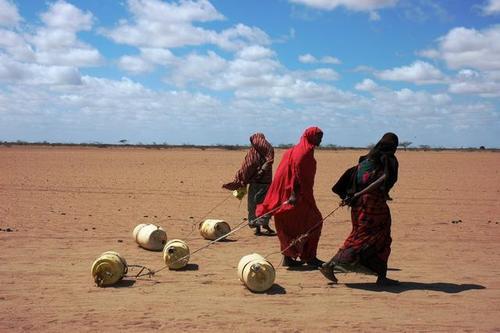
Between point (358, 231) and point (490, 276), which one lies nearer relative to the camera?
point (358, 231)

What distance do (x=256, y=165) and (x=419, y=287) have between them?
4559mm

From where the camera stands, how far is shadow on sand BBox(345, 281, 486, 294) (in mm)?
7391

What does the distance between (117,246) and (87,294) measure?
323 centimetres

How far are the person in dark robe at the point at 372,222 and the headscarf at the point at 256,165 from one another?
3897 millimetres

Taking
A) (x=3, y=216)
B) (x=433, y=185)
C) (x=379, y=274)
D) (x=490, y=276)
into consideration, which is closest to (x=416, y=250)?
(x=490, y=276)

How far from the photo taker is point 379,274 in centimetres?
746

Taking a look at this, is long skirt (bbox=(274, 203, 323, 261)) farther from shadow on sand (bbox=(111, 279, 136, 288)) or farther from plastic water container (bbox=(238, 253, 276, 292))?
shadow on sand (bbox=(111, 279, 136, 288))

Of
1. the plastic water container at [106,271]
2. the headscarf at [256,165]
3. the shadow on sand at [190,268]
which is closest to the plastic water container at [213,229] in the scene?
the headscarf at [256,165]

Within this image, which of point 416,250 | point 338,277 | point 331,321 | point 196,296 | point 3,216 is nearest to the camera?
point 331,321

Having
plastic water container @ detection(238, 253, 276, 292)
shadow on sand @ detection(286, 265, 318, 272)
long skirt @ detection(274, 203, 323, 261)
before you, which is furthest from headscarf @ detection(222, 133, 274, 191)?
plastic water container @ detection(238, 253, 276, 292)

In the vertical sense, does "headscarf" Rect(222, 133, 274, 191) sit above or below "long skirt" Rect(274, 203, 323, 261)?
above

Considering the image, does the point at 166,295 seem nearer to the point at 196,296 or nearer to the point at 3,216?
the point at 196,296

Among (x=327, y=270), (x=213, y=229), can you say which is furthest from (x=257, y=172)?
(x=327, y=270)

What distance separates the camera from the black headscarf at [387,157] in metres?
7.26
